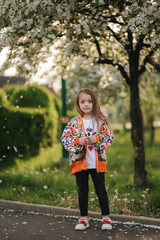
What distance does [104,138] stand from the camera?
4.25m

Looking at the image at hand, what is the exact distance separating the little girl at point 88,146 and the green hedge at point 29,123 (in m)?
3.67

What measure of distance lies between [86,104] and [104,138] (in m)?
0.47

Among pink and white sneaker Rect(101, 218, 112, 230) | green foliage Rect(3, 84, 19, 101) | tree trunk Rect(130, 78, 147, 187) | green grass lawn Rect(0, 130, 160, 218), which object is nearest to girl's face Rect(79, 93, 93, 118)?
green grass lawn Rect(0, 130, 160, 218)

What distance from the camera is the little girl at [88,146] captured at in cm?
419

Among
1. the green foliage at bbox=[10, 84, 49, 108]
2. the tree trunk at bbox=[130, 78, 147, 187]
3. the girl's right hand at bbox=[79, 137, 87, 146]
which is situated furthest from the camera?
the green foliage at bbox=[10, 84, 49, 108]

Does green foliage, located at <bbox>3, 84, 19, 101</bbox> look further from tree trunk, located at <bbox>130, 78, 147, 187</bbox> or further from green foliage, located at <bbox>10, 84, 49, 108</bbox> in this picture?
tree trunk, located at <bbox>130, 78, 147, 187</bbox>

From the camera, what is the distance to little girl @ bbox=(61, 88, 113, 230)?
4.19 meters

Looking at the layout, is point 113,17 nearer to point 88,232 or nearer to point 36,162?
point 88,232

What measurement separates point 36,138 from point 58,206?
17.1 ft

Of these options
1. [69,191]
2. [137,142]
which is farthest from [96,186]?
[137,142]

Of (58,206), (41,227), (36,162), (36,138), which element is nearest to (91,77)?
(36,138)

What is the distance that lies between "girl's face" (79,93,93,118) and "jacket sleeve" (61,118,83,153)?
19cm

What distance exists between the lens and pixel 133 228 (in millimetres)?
4430

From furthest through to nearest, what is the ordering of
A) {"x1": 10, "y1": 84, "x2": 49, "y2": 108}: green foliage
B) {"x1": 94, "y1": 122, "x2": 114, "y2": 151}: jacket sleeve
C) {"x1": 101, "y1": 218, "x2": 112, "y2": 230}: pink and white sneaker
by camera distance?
{"x1": 10, "y1": 84, "x2": 49, "y2": 108}: green foliage
{"x1": 101, "y1": 218, "x2": 112, "y2": 230}: pink and white sneaker
{"x1": 94, "y1": 122, "x2": 114, "y2": 151}: jacket sleeve
